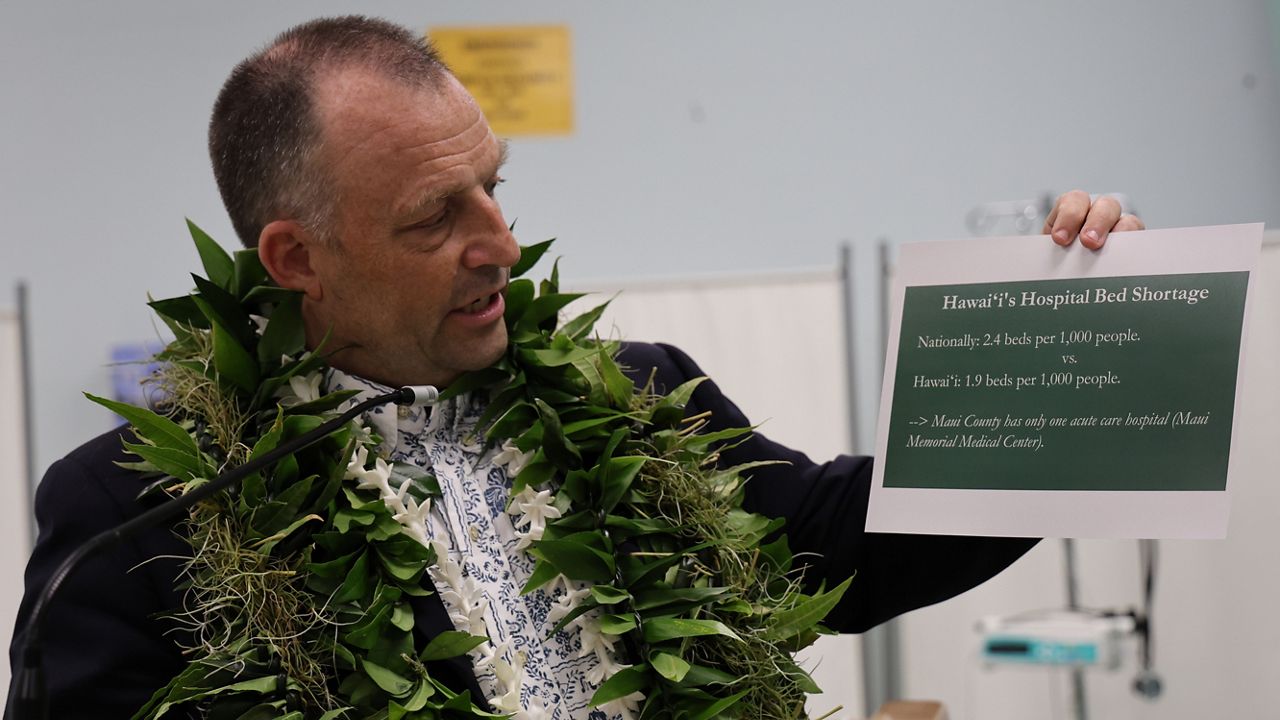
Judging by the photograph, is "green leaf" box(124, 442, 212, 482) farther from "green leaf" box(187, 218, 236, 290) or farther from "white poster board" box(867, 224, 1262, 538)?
"white poster board" box(867, 224, 1262, 538)

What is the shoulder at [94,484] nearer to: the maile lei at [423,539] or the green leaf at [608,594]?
the maile lei at [423,539]

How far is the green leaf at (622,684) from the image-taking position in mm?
1209

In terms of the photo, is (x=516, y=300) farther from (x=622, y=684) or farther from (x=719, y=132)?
(x=719, y=132)

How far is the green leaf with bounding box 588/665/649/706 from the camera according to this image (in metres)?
1.21

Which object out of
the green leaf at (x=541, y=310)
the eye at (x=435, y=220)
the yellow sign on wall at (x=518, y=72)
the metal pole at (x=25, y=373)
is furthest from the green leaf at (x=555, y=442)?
the yellow sign on wall at (x=518, y=72)

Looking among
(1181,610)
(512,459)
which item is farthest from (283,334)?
(1181,610)

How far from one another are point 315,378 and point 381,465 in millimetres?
119

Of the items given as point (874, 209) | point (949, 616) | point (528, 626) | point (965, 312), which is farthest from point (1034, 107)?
point (528, 626)

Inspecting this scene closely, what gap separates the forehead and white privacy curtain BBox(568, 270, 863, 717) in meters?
1.65

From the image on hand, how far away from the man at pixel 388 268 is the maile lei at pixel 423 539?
4 cm

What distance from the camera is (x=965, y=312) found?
47.7 inches

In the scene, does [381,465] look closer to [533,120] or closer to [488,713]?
[488,713]

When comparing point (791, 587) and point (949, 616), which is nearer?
point (791, 587)

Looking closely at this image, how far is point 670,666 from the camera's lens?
1.21 meters
